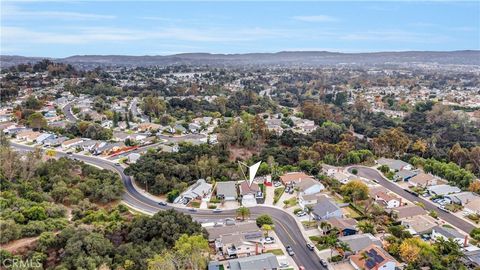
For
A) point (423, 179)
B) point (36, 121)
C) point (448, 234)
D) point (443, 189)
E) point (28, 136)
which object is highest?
point (36, 121)

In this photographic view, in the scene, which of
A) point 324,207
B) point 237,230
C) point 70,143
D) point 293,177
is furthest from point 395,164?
point 70,143

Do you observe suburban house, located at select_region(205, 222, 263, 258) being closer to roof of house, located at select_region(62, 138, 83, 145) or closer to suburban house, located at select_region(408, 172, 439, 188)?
suburban house, located at select_region(408, 172, 439, 188)

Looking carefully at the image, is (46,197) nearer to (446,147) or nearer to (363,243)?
(363,243)

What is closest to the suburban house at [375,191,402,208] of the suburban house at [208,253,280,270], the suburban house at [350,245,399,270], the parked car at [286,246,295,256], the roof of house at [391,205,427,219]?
the roof of house at [391,205,427,219]

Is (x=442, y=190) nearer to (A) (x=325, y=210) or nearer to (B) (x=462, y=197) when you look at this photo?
→ (B) (x=462, y=197)

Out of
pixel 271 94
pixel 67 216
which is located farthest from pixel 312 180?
pixel 271 94

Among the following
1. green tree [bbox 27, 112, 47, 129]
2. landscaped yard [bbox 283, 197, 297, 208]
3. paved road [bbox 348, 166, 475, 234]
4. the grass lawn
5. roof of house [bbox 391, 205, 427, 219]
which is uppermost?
green tree [bbox 27, 112, 47, 129]

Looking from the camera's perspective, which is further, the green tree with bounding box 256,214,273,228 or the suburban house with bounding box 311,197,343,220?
the suburban house with bounding box 311,197,343,220
